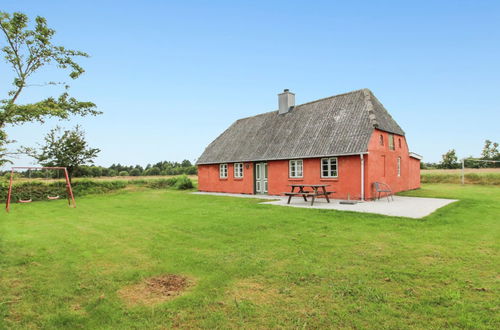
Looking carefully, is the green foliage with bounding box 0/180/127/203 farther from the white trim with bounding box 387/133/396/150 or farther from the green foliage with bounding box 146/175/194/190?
the white trim with bounding box 387/133/396/150

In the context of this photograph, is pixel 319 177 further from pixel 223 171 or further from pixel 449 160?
pixel 449 160

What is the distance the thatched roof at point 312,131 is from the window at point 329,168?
0.55 metres

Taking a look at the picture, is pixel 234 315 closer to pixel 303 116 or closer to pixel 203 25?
pixel 203 25

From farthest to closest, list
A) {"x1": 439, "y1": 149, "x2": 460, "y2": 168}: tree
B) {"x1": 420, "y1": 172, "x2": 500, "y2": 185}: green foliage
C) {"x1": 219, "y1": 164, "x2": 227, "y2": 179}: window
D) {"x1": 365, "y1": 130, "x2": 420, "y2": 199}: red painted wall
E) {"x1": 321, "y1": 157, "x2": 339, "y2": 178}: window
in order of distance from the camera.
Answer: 1. {"x1": 439, "y1": 149, "x2": 460, "y2": 168}: tree
2. {"x1": 420, "y1": 172, "x2": 500, "y2": 185}: green foliage
3. {"x1": 219, "y1": 164, "x2": 227, "y2": 179}: window
4. {"x1": 321, "y1": 157, "x2": 339, "y2": 178}: window
5. {"x1": 365, "y1": 130, "x2": 420, "y2": 199}: red painted wall

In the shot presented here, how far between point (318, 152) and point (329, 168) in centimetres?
114

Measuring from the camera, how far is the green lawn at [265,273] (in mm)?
3607

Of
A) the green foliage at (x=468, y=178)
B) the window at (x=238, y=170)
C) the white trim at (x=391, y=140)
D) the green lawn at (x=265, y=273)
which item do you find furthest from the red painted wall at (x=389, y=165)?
the green foliage at (x=468, y=178)

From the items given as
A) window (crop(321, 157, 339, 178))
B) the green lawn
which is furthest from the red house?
the green lawn

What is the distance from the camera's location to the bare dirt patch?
13.6 feet

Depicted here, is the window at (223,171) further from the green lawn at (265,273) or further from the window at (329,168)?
the green lawn at (265,273)

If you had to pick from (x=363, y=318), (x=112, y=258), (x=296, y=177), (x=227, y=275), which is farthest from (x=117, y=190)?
(x=363, y=318)

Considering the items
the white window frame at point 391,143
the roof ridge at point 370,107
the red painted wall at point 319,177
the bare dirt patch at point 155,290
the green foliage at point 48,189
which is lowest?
the bare dirt patch at point 155,290

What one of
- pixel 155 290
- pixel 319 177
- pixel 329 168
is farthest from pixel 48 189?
pixel 155 290

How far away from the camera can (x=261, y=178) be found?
69.2 feet
